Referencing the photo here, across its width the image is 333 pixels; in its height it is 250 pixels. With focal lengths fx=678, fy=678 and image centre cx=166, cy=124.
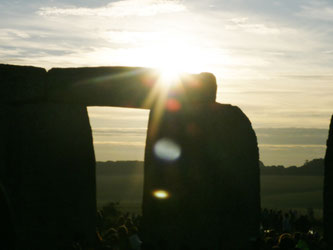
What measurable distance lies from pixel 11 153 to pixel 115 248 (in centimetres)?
385

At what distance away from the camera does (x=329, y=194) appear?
41.1 feet

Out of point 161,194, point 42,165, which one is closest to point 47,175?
point 42,165

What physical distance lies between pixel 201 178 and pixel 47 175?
3064mm

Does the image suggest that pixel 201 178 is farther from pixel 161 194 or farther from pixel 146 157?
Result: pixel 146 157

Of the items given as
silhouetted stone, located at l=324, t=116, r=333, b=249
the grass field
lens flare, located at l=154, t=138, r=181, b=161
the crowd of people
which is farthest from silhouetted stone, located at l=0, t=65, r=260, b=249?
the grass field

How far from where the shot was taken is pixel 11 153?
1353 centimetres

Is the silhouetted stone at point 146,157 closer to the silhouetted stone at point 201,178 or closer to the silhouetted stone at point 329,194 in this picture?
the silhouetted stone at point 201,178

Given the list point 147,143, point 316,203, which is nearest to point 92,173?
point 147,143

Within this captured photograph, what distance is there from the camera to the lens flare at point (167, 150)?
12773mm

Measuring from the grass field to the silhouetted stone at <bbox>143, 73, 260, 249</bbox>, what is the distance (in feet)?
59.2

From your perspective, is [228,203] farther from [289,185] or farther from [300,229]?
[289,185]

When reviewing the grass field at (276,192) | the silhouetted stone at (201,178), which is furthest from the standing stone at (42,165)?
the grass field at (276,192)

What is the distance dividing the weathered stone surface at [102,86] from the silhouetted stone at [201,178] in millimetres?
598

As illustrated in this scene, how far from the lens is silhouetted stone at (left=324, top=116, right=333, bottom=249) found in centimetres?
1241
